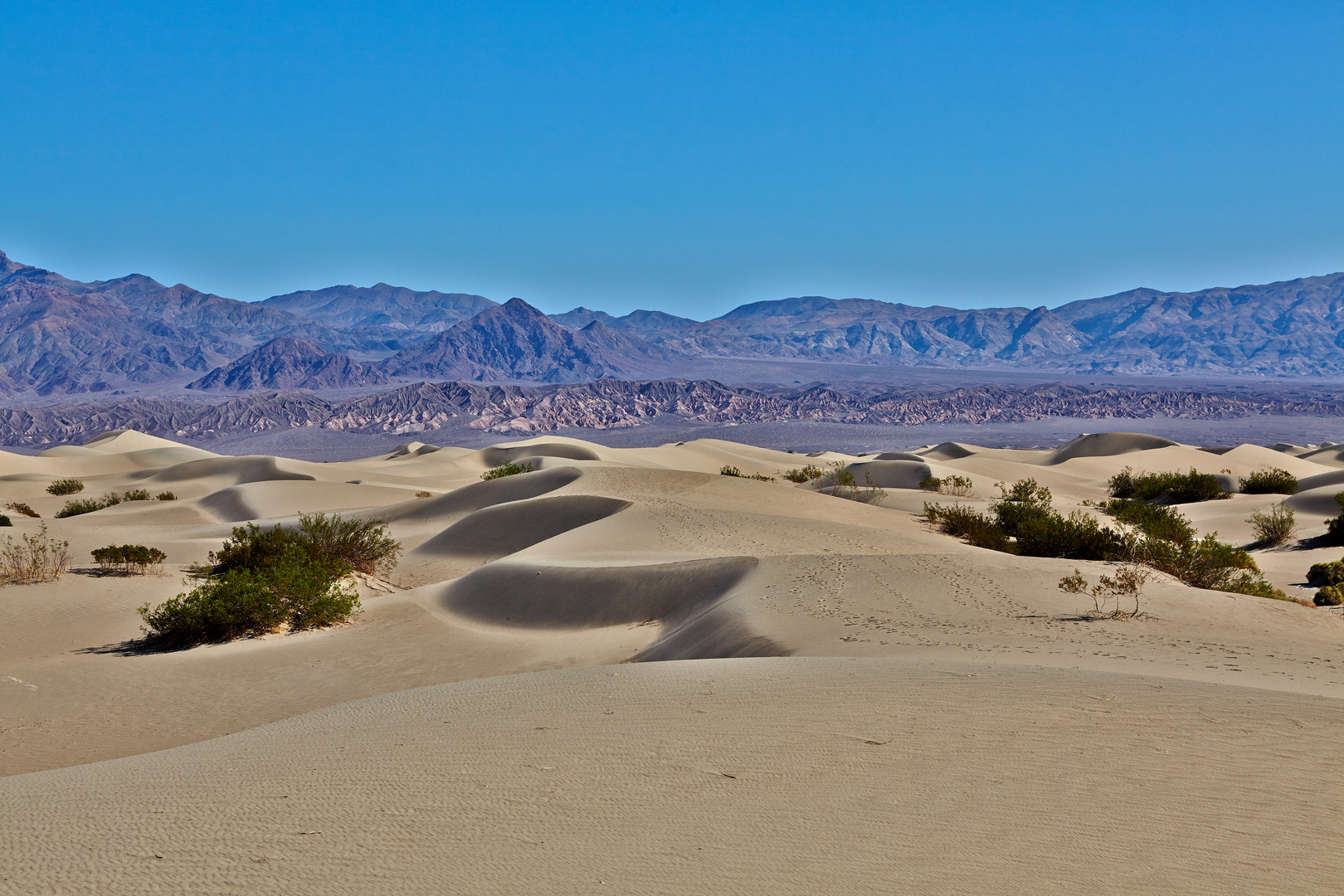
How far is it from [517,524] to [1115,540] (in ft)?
43.8

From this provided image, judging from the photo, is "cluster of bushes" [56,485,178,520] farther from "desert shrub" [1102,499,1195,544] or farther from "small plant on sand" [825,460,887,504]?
"desert shrub" [1102,499,1195,544]

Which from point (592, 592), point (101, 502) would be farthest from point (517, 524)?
point (101, 502)

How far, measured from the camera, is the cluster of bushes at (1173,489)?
109ft

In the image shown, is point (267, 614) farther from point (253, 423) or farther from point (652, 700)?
point (253, 423)

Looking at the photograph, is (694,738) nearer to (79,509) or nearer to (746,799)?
(746,799)

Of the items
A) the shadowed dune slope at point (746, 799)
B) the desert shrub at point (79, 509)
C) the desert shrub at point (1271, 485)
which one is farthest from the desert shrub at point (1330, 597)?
the desert shrub at point (79, 509)

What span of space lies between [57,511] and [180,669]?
28.2 m

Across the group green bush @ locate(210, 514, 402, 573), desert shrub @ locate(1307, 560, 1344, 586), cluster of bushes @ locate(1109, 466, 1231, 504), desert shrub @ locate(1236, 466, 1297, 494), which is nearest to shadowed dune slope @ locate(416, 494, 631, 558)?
green bush @ locate(210, 514, 402, 573)

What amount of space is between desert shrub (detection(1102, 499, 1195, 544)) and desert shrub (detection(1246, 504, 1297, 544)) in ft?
6.32

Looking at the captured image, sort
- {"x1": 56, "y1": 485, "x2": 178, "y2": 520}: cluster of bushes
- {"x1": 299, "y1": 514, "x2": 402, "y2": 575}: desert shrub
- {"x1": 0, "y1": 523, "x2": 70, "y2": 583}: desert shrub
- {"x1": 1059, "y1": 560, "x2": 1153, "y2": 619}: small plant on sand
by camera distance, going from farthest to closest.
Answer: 1. {"x1": 56, "y1": 485, "x2": 178, "y2": 520}: cluster of bushes
2. {"x1": 299, "y1": 514, "x2": 402, "y2": 575}: desert shrub
3. {"x1": 0, "y1": 523, "x2": 70, "y2": 583}: desert shrub
4. {"x1": 1059, "y1": 560, "x2": 1153, "y2": 619}: small plant on sand

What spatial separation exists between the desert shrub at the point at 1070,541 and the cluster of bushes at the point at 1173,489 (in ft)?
58.2

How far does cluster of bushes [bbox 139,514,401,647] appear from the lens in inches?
486

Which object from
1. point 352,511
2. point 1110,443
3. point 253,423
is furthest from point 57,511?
point 253,423

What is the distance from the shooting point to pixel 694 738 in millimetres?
5891
